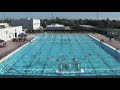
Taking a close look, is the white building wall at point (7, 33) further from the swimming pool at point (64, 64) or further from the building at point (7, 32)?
the swimming pool at point (64, 64)

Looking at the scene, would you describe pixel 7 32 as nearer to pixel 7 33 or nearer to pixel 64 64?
pixel 7 33

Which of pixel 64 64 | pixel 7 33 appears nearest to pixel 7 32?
pixel 7 33

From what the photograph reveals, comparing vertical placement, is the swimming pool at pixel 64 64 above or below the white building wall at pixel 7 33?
below

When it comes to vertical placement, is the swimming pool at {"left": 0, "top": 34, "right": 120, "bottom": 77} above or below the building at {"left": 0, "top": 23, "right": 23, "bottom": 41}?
below

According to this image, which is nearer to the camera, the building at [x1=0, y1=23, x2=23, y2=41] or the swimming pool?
the swimming pool

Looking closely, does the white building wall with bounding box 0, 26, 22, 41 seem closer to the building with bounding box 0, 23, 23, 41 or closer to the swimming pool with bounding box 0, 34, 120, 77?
the building with bounding box 0, 23, 23, 41

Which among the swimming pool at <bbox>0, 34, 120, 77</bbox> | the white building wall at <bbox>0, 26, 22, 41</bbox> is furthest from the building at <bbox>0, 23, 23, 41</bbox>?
the swimming pool at <bbox>0, 34, 120, 77</bbox>

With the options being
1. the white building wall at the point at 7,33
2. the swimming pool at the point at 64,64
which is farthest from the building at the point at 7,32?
the swimming pool at the point at 64,64

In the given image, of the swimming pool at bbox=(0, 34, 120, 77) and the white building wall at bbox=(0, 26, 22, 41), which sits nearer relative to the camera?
the swimming pool at bbox=(0, 34, 120, 77)

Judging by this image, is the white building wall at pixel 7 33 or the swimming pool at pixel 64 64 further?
the white building wall at pixel 7 33
